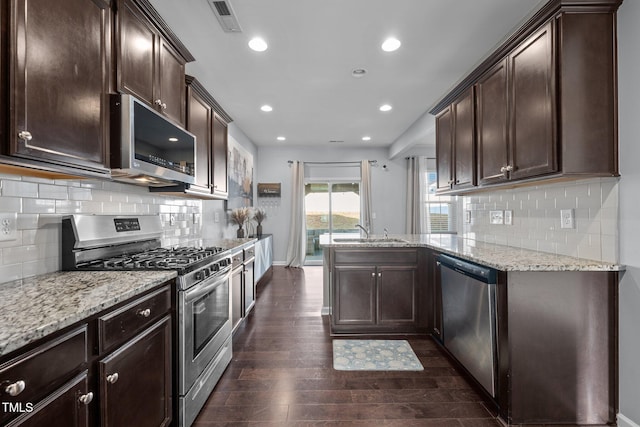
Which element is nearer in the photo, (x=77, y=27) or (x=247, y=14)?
(x=77, y=27)

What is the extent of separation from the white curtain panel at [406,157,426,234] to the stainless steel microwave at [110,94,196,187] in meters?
5.30

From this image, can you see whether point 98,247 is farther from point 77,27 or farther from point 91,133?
point 77,27

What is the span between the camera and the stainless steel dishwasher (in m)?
1.88

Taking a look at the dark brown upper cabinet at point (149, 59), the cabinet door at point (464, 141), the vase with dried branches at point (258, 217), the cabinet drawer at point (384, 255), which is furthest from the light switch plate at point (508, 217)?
the vase with dried branches at point (258, 217)

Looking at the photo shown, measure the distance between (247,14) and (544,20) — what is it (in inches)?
77.2

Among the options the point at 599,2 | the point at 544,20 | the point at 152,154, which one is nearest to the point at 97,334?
the point at 152,154

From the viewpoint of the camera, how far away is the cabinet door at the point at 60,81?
1.13 metres

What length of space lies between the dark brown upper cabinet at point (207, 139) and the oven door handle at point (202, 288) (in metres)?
0.84

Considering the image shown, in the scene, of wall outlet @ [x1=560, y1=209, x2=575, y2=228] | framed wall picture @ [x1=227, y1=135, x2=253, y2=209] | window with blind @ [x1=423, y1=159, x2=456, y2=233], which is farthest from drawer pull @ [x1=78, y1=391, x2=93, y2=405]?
window with blind @ [x1=423, y1=159, x2=456, y2=233]

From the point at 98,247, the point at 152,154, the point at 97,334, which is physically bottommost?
the point at 97,334

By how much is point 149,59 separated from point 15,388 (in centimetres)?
184

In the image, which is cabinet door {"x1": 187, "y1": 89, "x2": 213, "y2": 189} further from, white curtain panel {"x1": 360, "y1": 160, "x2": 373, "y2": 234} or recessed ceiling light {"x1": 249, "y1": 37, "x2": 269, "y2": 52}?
white curtain panel {"x1": 360, "y1": 160, "x2": 373, "y2": 234}

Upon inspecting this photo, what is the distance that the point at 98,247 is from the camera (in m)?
1.86

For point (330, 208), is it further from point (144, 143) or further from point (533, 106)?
point (144, 143)
